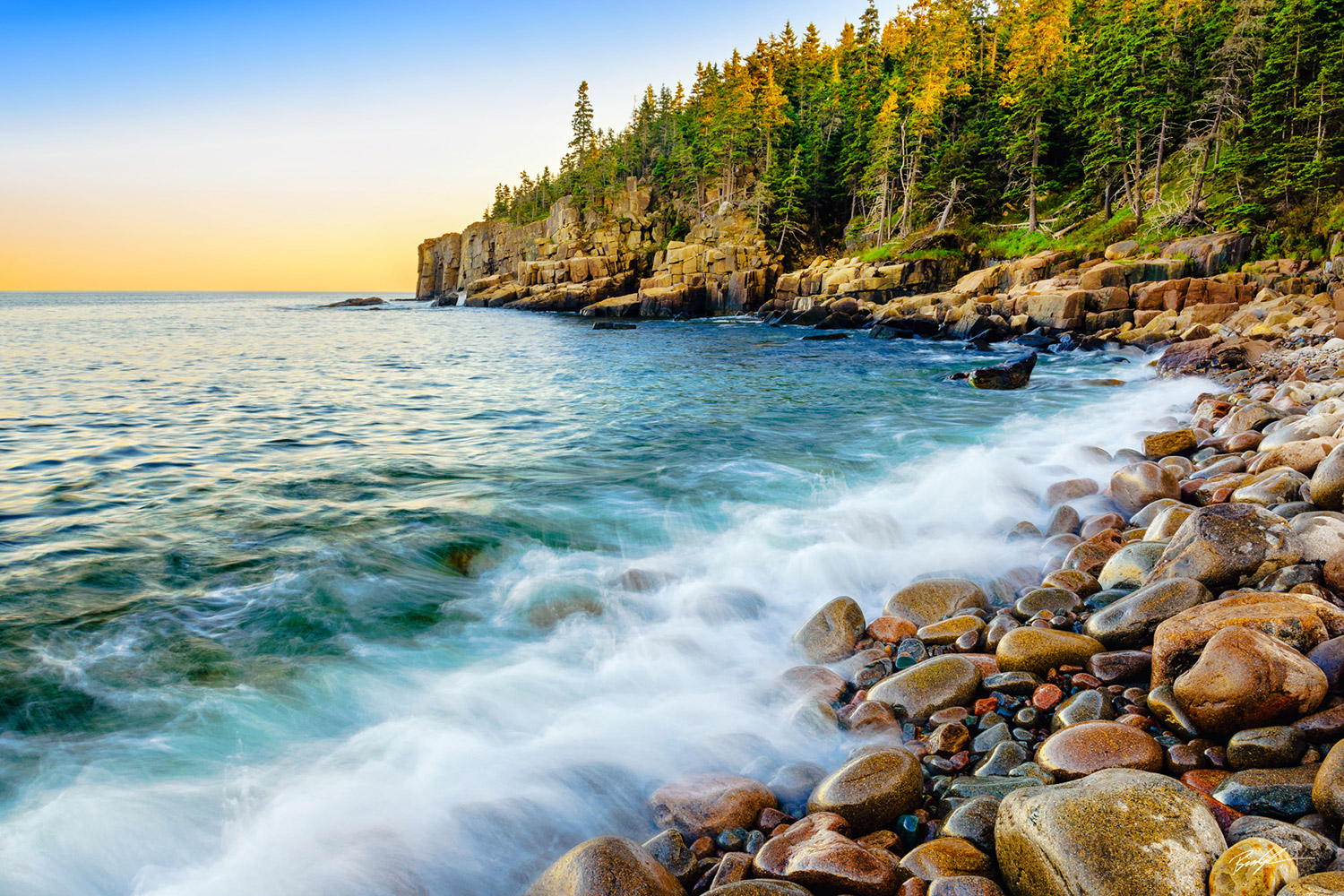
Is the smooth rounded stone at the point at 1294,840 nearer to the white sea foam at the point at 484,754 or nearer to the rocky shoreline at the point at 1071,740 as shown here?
the rocky shoreline at the point at 1071,740

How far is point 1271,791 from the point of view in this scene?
2.93 metres

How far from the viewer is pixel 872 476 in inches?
435

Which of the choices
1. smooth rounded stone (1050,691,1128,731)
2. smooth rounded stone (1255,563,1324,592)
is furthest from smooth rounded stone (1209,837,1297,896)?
smooth rounded stone (1255,563,1324,592)

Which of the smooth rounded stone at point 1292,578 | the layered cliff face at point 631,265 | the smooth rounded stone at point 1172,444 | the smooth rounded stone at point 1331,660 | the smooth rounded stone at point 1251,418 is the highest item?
the layered cliff face at point 631,265

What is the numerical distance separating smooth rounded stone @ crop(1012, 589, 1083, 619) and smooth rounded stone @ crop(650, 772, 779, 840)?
287 cm

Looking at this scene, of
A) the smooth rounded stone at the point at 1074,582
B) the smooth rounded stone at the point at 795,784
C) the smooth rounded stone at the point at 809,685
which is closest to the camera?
the smooth rounded stone at the point at 795,784

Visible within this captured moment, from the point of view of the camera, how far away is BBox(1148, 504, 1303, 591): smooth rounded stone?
480 centimetres

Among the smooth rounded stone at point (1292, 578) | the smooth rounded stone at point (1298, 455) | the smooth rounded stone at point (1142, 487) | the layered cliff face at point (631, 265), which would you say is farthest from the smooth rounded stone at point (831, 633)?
the layered cliff face at point (631, 265)

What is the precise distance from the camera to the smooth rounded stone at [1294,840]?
2418 millimetres

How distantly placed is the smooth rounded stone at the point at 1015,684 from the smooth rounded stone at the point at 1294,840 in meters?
1.56

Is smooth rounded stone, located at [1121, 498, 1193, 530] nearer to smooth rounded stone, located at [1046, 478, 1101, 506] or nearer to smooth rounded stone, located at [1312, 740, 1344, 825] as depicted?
smooth rounded stone, located at [1046, 478, 1101, 506]

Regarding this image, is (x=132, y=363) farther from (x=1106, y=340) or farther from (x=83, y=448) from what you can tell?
(x=1106, y=340)

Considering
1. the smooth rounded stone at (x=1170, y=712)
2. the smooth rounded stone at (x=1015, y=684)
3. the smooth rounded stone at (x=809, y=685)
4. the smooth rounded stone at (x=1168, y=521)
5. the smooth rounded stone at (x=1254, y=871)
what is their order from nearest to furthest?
1. the smooth rounded stone at (x=1254, y=871)
2. the smooth rounded stone at (x=1170, y=712)
3. the smooth rounded stone at (x=1015, y=684)
4. the smooth rounded stone at (x=809, y=685)
5. the smooth rounded stone at (x=1168, y=521)

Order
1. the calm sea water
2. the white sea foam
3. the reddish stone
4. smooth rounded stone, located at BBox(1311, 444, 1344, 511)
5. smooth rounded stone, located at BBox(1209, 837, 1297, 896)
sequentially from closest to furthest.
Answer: smooth rounded stone, located at BBox(1209, 837, 1297, 896) < the white sea foam < the calm sea water < the reddish stone < smooth rounded stone, located at BBox(1311, 444, 1344, 511)
